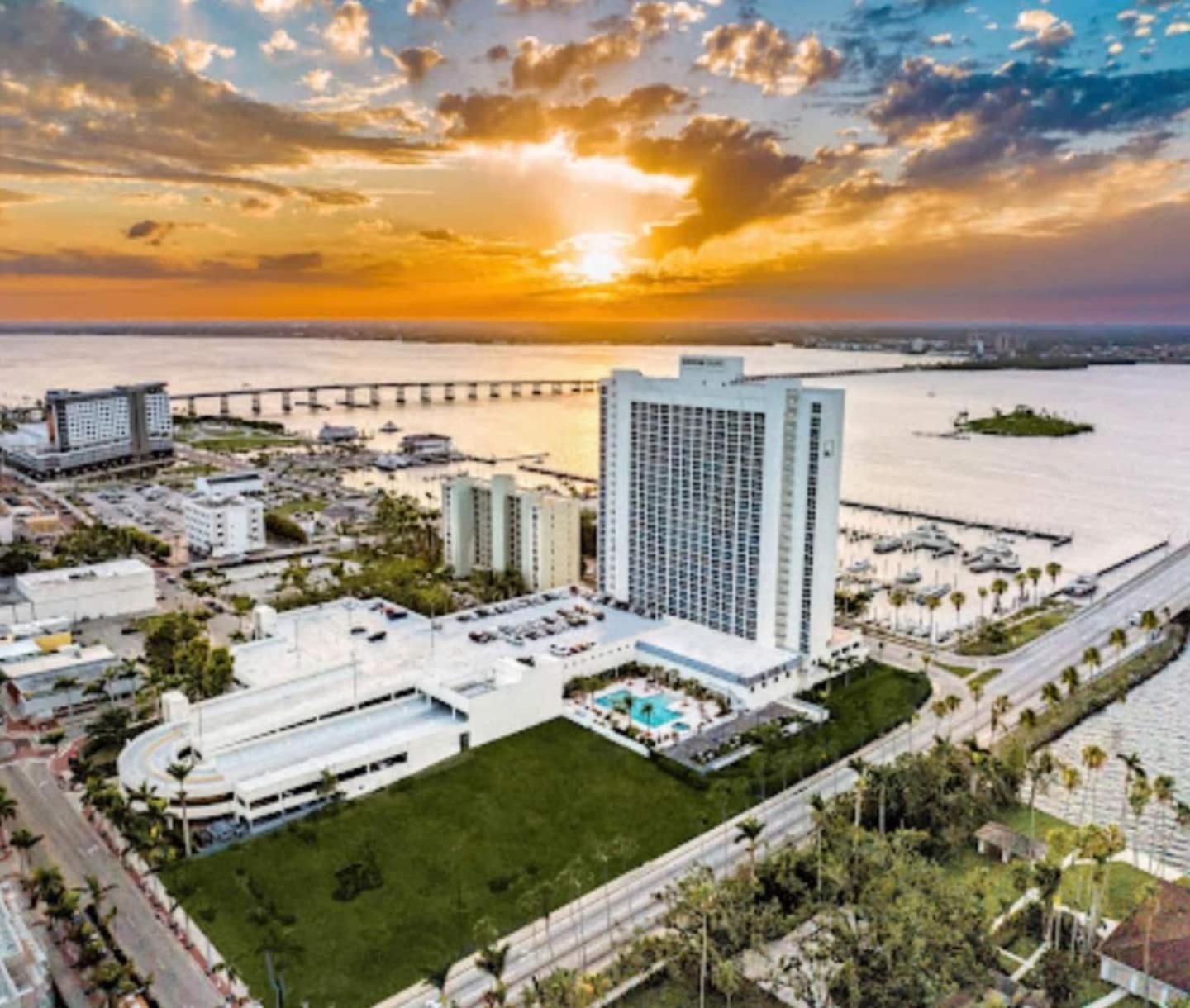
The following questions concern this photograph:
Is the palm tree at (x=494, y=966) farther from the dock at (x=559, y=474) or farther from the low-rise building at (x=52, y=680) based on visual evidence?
the dock at (x=559, y=474)

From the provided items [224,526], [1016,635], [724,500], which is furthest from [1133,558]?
[224,526]

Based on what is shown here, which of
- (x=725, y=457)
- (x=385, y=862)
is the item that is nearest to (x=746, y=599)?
(x=725, y=457)

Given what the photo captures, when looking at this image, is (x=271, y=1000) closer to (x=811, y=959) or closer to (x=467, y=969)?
(x=467, y=969)

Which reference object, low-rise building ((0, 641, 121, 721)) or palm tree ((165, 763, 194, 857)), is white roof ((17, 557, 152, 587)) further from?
palm tree ((165, 763, 194, 857))

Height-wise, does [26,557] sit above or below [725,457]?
below

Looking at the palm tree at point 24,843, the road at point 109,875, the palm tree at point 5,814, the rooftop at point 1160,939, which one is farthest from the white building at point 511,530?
the rooftop at point 1160,939

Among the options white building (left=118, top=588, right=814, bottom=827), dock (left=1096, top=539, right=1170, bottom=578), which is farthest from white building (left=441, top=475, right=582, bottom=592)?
dock (left=1096, top=539, right=1170, bottom=578)

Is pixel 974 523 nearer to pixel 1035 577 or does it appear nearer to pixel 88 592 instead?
pixel 1035 577
